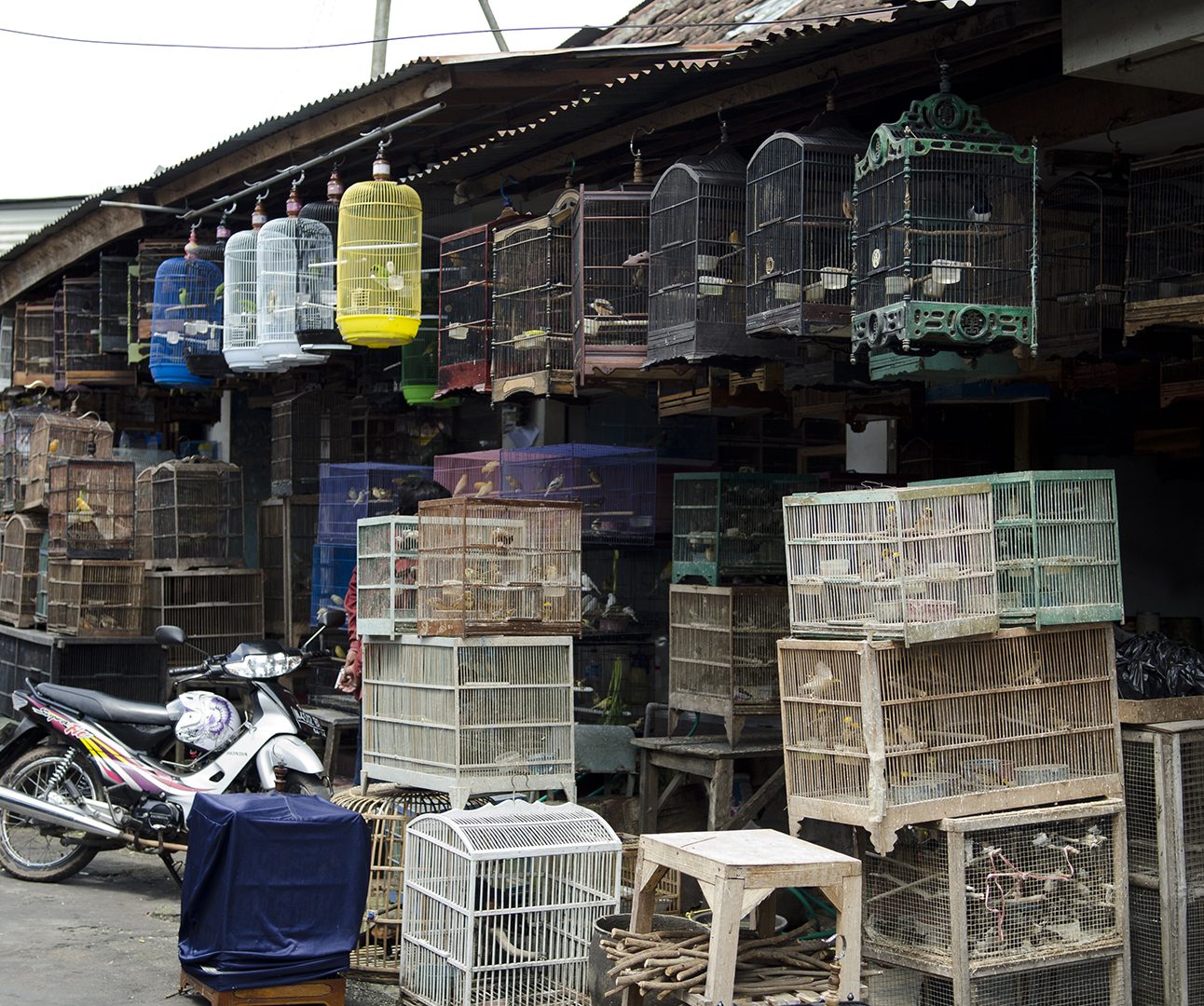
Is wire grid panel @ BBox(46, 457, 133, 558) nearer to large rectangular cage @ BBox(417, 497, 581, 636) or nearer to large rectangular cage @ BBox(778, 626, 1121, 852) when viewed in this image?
large rectangular cage @ BBox(417, 497, 581, 636)

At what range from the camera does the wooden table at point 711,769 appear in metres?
7.95

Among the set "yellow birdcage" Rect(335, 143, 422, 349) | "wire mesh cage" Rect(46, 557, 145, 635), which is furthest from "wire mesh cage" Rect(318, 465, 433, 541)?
"yellow birdcage" Rect(335, 143, 422, 349)

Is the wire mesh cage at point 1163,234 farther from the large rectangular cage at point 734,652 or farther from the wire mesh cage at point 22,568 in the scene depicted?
the wire mesh cage at point 22,568

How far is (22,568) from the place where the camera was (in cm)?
1423

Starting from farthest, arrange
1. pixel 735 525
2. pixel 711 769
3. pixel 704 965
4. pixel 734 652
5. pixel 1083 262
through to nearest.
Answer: pixel 735 525, pixel 734 652, pixel 711 769, pixel 1083 262, pixel 704 965

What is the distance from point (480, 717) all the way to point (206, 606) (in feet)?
18.2

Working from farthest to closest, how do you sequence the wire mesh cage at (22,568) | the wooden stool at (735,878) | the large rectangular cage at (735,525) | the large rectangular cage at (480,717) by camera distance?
1. the wire mesh cage at (22,568)
2. the large rectangular cage at (735,525)
3. the large rectangular cage at (480,717)
4. the wooden stool at (735,878)

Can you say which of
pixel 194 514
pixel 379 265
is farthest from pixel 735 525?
pixel 194 514

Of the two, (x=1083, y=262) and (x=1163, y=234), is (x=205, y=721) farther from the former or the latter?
(x=1163, y=234)

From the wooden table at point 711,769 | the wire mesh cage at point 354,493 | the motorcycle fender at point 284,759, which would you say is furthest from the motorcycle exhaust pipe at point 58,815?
the wire mesh cage at point 354,493

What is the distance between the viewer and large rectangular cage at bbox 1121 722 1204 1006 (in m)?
6.54

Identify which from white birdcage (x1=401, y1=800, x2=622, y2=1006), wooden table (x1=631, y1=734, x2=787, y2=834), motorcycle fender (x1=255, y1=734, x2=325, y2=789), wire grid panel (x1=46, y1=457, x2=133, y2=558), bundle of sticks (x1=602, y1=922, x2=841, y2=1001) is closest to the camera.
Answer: bundle of sticks (x1=602, y1=922, x2=841, y2=1001)

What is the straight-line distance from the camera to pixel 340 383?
12922 mm

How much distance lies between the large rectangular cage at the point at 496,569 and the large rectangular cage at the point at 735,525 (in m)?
0.82
